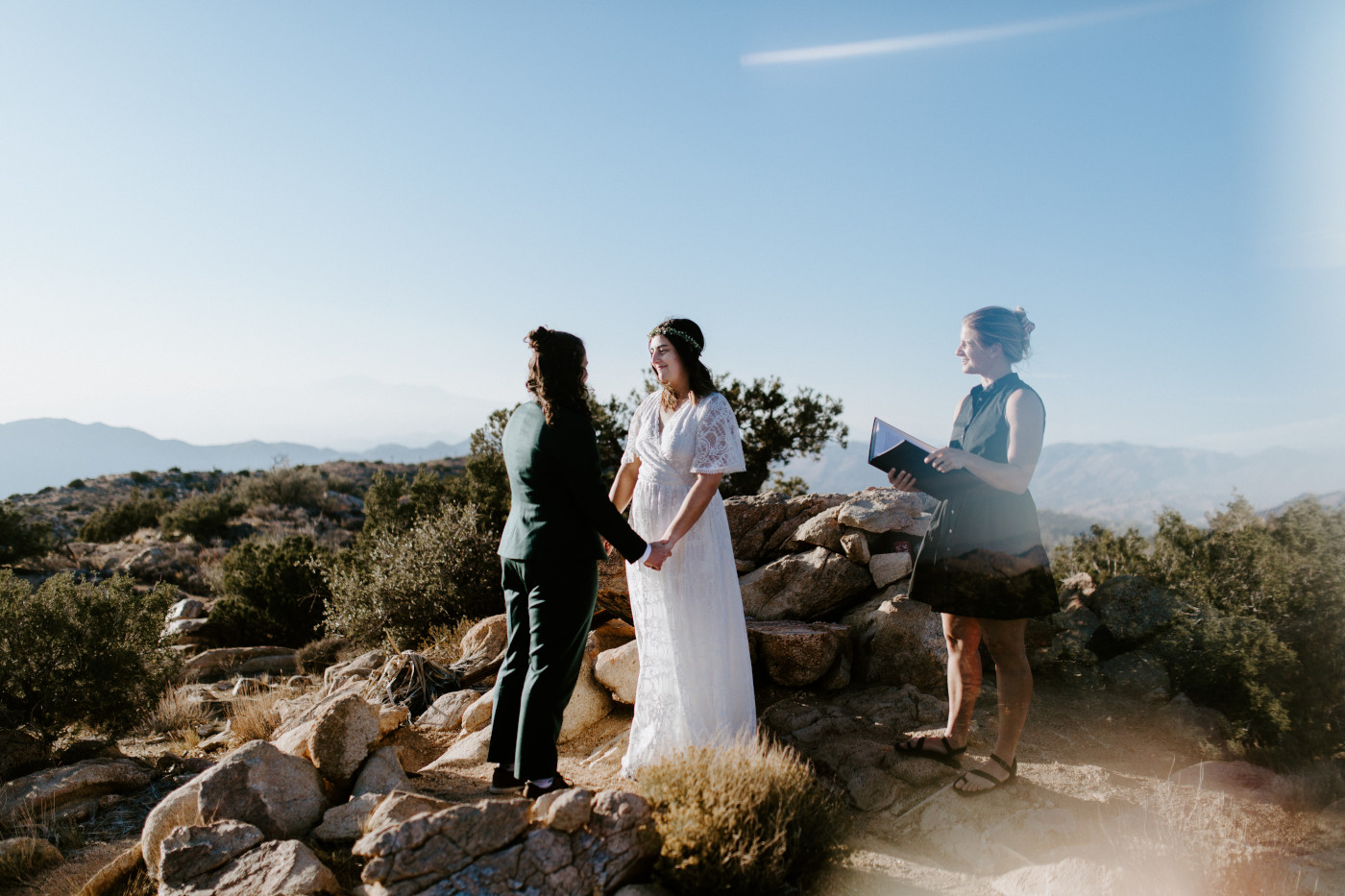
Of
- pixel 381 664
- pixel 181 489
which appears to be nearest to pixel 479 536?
pixel 381 664

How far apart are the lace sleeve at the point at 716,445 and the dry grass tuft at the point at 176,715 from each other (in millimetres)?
6403

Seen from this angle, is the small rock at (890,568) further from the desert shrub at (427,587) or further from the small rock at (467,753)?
the desert shrub at (427,587)

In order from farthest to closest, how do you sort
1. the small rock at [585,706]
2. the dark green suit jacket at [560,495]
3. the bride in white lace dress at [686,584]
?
1. the small rock at [585,706]
2. the bride in white lace dress at [686,584]
3. the dark green suit jacket at [560,495]

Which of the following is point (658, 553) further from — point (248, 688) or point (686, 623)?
point (248, 688)

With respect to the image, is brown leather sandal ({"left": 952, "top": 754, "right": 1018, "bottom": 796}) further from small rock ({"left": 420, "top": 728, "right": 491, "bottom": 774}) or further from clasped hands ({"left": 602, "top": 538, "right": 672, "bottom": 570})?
small rock ({"left": 420, "top": 728, "right": 491, "bottom": 774})

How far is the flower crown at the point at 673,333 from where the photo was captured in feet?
13.5

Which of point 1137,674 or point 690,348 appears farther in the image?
point 1137,674

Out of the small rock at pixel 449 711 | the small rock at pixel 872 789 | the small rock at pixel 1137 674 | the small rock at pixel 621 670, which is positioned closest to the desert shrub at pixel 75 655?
the small rock at pixel 449 711

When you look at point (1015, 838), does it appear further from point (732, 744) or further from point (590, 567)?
point (590, 567)

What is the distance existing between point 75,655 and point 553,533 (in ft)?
19.4

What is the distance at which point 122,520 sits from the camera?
21453 mm

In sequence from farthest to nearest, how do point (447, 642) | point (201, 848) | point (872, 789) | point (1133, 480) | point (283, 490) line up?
point (1133, 480) < point (283, 490) < point (447, 642) < point (872, 789) < point (201, 848)

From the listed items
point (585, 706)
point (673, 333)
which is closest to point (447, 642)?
point (585, 706)

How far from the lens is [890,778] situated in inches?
168
